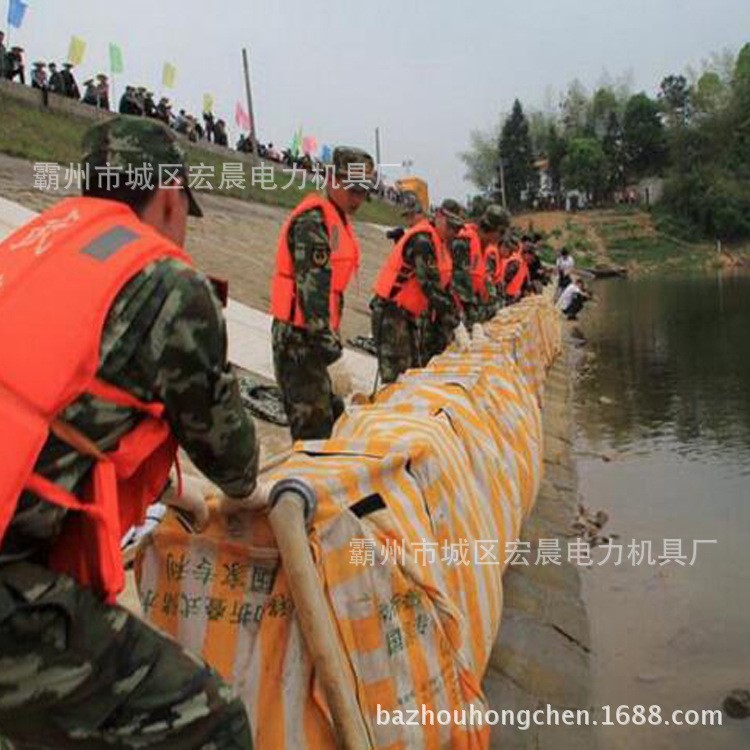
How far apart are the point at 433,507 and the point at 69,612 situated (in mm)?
1659

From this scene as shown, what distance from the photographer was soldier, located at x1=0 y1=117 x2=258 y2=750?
5.83 feet

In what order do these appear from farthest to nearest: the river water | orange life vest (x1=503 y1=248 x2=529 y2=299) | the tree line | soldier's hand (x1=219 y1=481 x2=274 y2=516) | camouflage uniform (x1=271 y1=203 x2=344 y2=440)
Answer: the tree line → orange life vest (x1=503 y1=248 x2=529 y2=299) → camouflage uniform (x1=271 y1=203 x2=344 y2=440) → the river water → soldier's hand (x1=219 y1=481 x2=274 y2=516)

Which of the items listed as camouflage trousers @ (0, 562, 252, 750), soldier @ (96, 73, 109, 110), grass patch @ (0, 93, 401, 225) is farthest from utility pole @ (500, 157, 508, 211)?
camouflage trousers @ (0, 562, 252, 750)

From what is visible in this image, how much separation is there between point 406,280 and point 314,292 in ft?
8.23

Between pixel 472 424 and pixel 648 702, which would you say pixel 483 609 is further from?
pixel 648 702

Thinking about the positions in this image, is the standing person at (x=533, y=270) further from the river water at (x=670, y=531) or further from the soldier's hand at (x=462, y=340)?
the soldier's hand at (x=462, y=340)

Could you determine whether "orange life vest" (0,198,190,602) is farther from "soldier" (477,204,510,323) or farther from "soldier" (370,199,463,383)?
"soldier" (477,204,510,323)

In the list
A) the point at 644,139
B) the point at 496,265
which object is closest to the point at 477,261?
the point at 496,265

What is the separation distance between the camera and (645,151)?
7388 cm

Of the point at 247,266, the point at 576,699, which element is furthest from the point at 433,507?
the point at 247,266

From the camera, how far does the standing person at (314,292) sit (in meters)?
4.82

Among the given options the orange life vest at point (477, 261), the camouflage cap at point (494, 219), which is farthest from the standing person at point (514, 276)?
the camouflage cap at point (494, 219)

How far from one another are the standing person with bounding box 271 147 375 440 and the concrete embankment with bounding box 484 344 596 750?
1.42 meters

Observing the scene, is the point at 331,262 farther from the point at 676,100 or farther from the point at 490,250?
the point at 676,100
